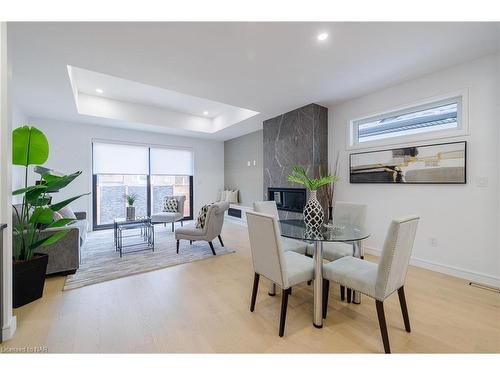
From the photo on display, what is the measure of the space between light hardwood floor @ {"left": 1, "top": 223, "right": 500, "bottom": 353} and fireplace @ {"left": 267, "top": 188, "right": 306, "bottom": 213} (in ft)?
6.93

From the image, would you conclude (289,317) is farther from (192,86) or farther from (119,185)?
(119,185)

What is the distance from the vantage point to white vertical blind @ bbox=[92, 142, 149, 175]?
5.34m

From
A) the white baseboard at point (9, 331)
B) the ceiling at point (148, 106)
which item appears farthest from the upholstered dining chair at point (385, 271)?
the ceiling at point (148, 106)

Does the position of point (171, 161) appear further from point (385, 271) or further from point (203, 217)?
point (385, 271)

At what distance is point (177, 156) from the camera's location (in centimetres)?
650

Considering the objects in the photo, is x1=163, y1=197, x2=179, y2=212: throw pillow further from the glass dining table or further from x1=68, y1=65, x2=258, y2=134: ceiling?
the glass dining table

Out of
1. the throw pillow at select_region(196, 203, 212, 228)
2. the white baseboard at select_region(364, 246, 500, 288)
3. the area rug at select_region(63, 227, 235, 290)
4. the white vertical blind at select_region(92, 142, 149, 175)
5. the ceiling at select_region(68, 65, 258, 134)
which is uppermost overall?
the ceiling at select_region(68, 65, 258, 134)

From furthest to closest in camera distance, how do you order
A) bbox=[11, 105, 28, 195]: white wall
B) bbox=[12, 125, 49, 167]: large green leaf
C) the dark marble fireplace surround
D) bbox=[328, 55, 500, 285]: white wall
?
the dark marble fireplace surround → bbox=[11, 105, 28, 195]: white wall → bbox=[328, 55, 500, 285]: white wall → bbox=[12, 125, 49, 167]: large green leaf

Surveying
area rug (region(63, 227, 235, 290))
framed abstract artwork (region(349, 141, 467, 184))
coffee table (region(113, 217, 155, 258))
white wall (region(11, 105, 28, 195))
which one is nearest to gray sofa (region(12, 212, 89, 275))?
area rug (region(63, 227, 235, 290))

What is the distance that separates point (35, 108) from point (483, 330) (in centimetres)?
686

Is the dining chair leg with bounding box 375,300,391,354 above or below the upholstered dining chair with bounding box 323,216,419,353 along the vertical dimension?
below

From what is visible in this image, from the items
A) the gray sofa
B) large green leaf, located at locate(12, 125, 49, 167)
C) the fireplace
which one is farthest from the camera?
the fireplace

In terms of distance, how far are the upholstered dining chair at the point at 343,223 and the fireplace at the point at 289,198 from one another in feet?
5.18
